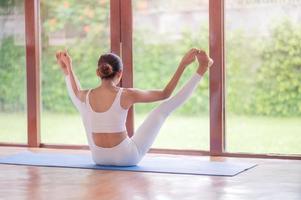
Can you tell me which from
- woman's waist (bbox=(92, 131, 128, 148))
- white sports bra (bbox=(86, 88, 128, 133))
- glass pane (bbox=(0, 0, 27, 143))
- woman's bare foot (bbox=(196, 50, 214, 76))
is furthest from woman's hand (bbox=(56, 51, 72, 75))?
glass pane (bbox=(0, 0, 27, 143))

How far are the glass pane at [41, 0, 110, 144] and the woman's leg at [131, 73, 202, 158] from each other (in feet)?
5.21

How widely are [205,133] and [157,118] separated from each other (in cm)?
115

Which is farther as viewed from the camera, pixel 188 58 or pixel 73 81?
pixel 73 81

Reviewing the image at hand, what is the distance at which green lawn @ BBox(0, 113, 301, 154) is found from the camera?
6051 mm

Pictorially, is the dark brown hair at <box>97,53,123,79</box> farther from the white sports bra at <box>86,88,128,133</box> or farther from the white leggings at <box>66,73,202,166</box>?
the white leggings at <box>66,73,202,166</box>

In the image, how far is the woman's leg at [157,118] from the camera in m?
5.24

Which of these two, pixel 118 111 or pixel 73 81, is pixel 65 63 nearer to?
pixel 73 81

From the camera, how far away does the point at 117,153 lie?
5172 mm

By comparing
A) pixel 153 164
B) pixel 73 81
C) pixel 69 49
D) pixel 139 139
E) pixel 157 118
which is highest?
pixel 69 49

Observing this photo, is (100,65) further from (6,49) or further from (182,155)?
(6,49)

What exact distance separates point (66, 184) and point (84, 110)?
2.86 feet

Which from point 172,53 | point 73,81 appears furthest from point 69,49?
point 73,81

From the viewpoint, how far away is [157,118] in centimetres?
528

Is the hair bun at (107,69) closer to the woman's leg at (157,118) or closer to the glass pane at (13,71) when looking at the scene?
the woman's leg at (157,118)
